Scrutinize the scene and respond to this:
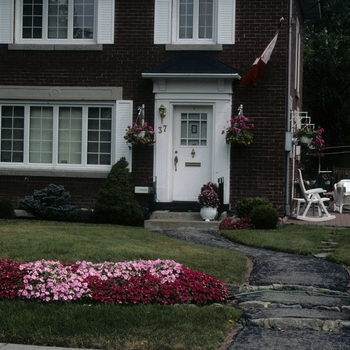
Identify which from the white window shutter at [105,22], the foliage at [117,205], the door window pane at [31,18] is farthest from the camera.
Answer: the door window pane at [31,18]

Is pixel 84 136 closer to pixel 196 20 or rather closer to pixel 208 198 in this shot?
pixel 208 198

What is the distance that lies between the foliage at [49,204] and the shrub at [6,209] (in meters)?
0.26

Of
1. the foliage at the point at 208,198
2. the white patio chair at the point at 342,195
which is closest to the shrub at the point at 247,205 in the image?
the foliage at the point at 208,198

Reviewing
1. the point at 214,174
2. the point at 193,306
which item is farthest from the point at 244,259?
the point at 214,174

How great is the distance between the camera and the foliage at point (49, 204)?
631 inches

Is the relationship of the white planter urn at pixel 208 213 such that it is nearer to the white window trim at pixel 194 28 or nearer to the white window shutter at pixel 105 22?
the white window trim at pixel 194 28

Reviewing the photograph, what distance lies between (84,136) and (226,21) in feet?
13.7

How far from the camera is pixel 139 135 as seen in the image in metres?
16.0

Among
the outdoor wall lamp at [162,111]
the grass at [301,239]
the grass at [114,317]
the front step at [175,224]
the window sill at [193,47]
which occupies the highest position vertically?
the window sill at [193,47]

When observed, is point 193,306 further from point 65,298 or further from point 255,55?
point 255,55

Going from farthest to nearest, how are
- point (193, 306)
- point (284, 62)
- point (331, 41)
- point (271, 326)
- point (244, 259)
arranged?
point (331, 41) → point (284, 62) → point (244, 259) → point (193, 306) → point (271, 326)

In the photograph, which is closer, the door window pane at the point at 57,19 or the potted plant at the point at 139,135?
the potted plant at the point at 139,135

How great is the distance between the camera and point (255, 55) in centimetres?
1606

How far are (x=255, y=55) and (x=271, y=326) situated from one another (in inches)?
388
